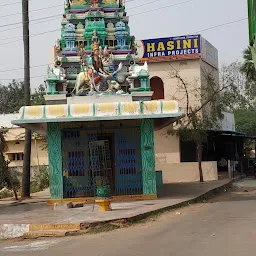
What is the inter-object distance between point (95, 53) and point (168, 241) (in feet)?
31.2

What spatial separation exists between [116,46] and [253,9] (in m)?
16.2

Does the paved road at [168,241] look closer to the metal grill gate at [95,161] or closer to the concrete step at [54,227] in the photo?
the concrete step at [54,227]

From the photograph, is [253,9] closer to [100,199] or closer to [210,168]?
[100,199]

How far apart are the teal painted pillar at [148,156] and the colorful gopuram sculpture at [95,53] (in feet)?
5.67

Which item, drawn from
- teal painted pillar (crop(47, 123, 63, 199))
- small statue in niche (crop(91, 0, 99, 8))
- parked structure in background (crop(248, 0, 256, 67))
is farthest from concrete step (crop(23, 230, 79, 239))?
small statue in niche (crop(91, 0, 99, 8))

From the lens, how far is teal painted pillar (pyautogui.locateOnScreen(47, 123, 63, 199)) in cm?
1559

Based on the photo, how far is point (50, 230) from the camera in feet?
35.5

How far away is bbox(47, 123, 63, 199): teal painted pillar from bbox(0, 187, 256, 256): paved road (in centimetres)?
476

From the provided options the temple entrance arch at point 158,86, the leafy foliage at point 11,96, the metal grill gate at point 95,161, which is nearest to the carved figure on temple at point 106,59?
the metal grill gate at point 95,161

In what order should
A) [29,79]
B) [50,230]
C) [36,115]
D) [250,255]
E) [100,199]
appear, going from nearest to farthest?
[250,255] → [50,230] → [100,199] → [36,115] → [29,79]

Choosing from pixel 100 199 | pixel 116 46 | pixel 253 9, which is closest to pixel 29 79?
pixel 116 46

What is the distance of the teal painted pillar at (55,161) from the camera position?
1559 centimetres

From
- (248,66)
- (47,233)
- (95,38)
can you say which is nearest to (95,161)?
(95,38)

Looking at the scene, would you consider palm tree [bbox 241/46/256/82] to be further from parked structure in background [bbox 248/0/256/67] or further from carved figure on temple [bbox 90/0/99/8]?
parked structure in background [bbox 248/0/256/67]
